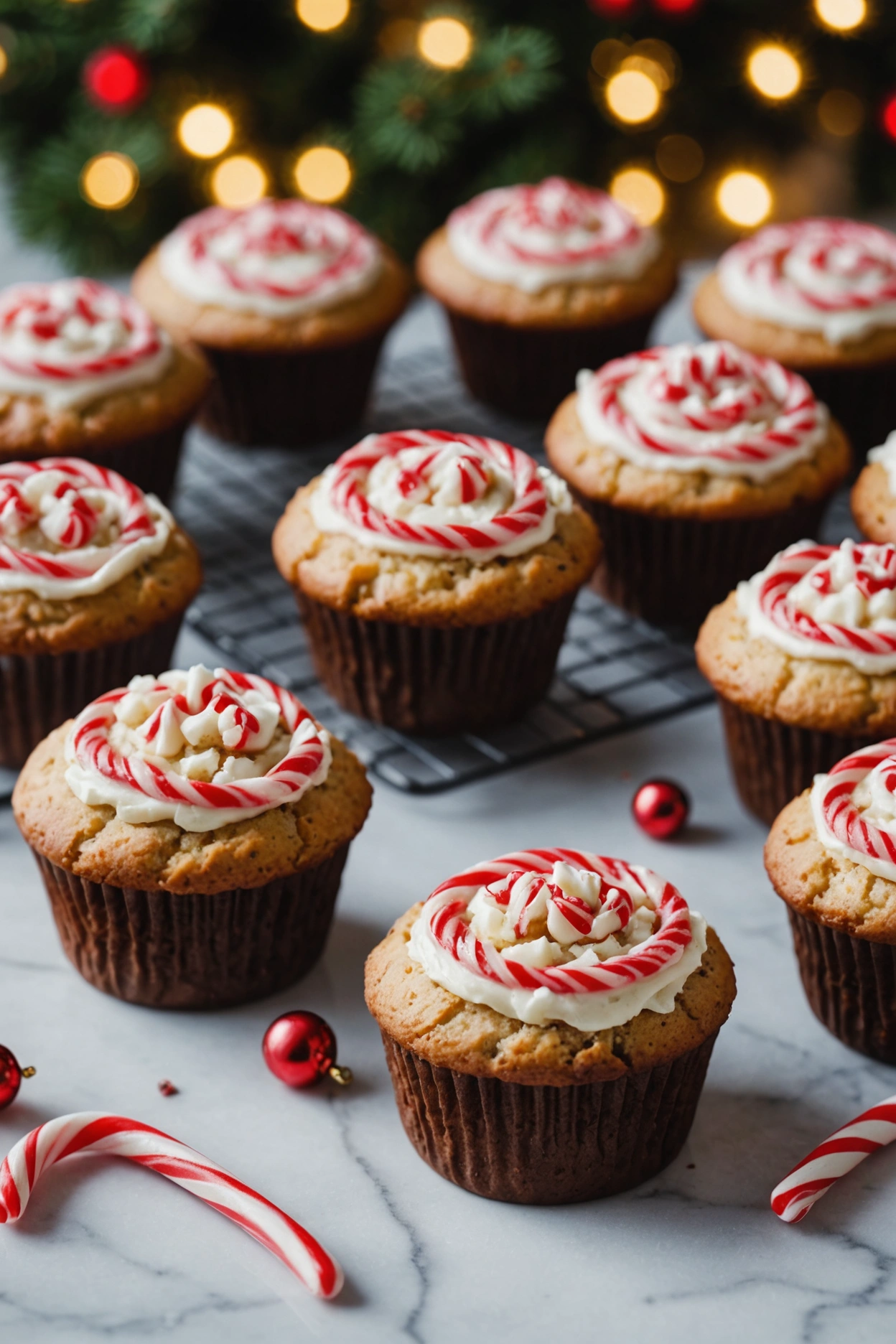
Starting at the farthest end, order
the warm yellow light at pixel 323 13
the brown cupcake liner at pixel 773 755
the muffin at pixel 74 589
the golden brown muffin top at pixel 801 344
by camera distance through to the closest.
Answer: the warm yellow light at pixel 323 13, the golden brown muffin top at pixel 801 344, the muffin at pixel 74 589, the brown cupcake liner at pixel 773 755

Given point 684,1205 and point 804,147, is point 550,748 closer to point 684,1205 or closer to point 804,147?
point 684,1205

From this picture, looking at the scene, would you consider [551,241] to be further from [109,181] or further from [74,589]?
[74,589]

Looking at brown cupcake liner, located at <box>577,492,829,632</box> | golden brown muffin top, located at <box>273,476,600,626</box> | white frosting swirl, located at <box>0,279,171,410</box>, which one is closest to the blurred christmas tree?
white frosting swirl, located at <box>0,279,171,410</box>

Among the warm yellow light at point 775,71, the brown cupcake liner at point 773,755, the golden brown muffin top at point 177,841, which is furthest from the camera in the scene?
the warm yellow light at point 775,71

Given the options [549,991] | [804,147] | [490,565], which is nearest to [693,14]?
[804,147]

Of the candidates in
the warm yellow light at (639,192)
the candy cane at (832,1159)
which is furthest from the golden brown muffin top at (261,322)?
the candy cane at (832,1159)

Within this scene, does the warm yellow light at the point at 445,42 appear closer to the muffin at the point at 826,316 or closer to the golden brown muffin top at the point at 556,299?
the golden brown muffin top at the point at 556,299
